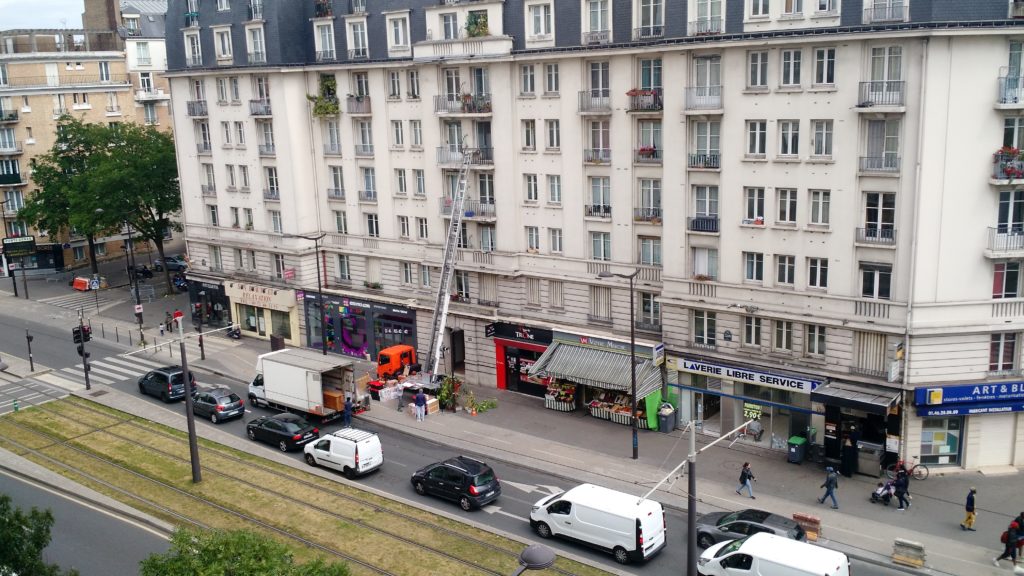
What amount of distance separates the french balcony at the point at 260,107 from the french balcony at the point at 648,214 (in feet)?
83.4

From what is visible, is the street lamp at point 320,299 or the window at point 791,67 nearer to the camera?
the window at point 791,67

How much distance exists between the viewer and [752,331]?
132ft

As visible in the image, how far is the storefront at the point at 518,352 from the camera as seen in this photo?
47.7 metres

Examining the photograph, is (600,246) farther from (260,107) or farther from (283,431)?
(260,107)

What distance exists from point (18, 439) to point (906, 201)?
41.7 metres

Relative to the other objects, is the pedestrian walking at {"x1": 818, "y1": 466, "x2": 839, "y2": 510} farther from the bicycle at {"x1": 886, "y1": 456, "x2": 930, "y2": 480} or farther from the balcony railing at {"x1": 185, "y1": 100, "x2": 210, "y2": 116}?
the balcony railing at {"x1": 185, "y1": 100, "x2": 210, "y2": 116}

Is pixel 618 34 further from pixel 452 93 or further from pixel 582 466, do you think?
pixel 582 466

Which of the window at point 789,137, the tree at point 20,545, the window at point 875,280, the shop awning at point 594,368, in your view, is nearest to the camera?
the tree at point 20,545

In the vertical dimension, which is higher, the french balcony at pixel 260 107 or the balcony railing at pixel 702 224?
the french balcony at pixel 260 107

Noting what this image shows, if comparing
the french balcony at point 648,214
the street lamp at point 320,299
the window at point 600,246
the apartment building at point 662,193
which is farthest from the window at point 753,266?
the street lamp at point 320,299

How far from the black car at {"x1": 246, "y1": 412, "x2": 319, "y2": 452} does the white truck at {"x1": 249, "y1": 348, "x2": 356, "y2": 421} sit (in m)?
1.50

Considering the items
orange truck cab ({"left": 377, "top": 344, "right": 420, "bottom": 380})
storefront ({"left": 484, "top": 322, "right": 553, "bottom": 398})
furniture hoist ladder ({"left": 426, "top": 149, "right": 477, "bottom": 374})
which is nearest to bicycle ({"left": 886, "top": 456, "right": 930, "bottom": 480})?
storefront ({"left": 484, "top": 322, "right": 553, "bottom": 398})

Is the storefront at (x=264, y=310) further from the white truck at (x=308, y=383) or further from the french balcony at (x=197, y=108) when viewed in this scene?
the white truck at (x=308, y=383)

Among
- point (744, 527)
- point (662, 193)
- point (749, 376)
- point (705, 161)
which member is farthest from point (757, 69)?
point (744, 527)
